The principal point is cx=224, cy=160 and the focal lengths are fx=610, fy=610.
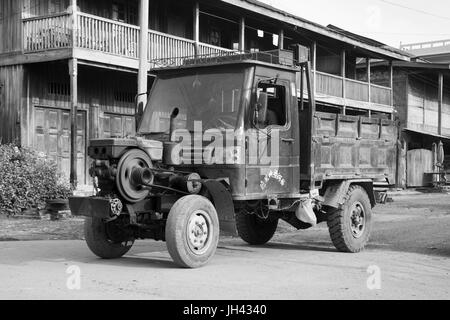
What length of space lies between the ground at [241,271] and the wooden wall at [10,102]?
5692 mm

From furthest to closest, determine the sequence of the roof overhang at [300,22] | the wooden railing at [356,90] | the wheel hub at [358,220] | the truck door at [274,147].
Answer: the wooden railing at [356,90], the roof overhang at [300,22], the wheel hub at [358,220], the truck door at [274,147]

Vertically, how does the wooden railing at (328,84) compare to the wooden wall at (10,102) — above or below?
above

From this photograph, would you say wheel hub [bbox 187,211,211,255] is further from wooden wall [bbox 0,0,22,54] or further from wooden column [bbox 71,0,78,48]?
wooden wall [bbox 0,0,22,54]

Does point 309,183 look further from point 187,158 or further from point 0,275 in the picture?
point 0,275

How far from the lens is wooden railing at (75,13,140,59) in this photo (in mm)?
16031

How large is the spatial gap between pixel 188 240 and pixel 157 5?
14.3 meters

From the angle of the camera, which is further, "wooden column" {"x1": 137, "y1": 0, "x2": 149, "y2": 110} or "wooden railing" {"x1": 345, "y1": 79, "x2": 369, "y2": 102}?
"wooden railing" {"x1": 345, "y1": 79, "x2": 369, "y2": 102}

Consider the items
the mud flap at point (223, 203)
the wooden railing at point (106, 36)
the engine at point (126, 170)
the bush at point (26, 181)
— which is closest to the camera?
the engine at point (126, 170)

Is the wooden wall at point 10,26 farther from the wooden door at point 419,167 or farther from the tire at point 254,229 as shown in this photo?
the wooden door at point 419,167

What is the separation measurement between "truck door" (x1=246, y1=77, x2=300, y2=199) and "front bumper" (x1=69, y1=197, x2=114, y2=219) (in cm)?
195

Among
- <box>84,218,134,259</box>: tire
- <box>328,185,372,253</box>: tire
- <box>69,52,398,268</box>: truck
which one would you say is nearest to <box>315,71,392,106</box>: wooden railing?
<box>328,185,372,253</box>: tire

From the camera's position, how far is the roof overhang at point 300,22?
20281 mm

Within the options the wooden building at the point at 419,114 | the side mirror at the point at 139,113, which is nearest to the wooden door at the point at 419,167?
the wooden building at the point at 419,114

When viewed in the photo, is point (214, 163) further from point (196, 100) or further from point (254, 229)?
point (254, 229)
